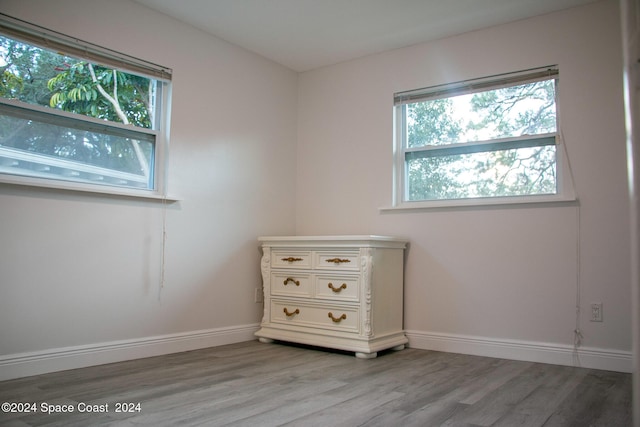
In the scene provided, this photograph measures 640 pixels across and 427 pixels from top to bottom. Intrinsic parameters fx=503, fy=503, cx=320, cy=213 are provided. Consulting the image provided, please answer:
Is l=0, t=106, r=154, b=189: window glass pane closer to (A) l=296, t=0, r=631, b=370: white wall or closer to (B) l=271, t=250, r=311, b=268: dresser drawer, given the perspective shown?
(B) l=271, t=250, r=311, b=268: dresser drawer

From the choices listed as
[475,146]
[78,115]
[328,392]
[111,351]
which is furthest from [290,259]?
[78,115]

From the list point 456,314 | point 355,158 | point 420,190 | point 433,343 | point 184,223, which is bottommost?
point 433,343

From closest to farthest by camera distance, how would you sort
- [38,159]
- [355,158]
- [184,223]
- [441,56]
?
[38,159] < [184,223] < [441,56] < [355,158]

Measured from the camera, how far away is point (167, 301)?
11.0 ft

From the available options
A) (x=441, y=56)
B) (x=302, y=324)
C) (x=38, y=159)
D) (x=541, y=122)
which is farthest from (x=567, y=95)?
(x=38, y=159)

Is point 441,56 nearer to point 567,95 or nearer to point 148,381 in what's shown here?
point 567,95

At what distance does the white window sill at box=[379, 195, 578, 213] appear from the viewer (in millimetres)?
3212

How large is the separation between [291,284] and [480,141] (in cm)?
172

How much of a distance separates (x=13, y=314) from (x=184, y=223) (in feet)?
3.94

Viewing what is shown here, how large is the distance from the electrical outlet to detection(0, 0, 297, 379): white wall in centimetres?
237

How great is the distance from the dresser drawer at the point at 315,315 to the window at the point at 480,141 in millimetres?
1008

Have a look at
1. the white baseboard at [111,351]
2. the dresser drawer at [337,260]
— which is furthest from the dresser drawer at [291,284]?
the white baseboard at [111,351]

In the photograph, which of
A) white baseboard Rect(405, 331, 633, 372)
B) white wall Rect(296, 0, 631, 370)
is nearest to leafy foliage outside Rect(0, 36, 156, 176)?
white wall Rect(296, 0, 631, 370)

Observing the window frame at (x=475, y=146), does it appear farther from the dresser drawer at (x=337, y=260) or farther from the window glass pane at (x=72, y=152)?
the window glass pane at (x=72, y=152)
